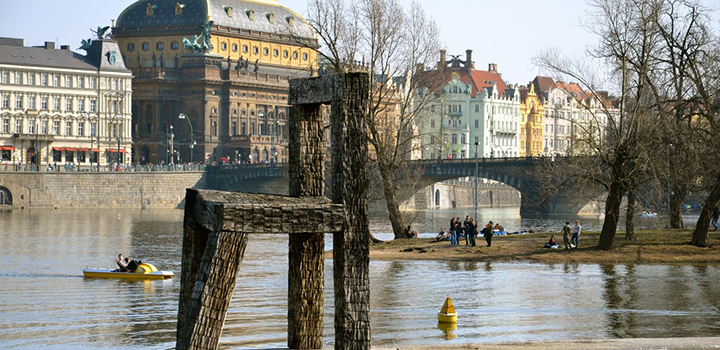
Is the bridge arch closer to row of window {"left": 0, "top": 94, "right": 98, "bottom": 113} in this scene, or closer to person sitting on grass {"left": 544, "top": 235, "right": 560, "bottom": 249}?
row of window {"left": 0, "top": 94, "right": 98, "bottom": 113}

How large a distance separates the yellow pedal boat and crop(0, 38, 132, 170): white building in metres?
105

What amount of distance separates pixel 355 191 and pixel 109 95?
6058 inches

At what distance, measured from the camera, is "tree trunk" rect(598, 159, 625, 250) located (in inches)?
2210

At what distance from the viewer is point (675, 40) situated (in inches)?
2290

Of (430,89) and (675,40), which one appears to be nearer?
(675,40)

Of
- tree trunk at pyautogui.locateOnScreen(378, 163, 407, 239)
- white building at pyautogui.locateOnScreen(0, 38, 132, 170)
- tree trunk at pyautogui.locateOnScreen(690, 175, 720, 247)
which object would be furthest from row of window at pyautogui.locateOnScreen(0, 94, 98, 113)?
tree trunk at pyautogui.locateOnScreen(690, 175, 720, 247)

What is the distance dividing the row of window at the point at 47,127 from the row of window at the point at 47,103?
5.48 feet

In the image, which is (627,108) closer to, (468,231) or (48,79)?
(468,231)

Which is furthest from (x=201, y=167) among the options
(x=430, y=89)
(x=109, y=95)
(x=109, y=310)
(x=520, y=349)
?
(x=520, y=349)

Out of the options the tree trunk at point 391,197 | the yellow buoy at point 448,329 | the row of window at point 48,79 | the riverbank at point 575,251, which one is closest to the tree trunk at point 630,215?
the riverbank at point 575,251

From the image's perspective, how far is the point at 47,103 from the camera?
16900cm

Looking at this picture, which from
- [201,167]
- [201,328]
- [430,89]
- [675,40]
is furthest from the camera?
[201,167]

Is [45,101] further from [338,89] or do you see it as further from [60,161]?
[338,89]

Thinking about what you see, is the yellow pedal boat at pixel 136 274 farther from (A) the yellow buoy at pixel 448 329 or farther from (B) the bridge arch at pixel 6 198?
(B) the bridge arch at pixel 6 198
